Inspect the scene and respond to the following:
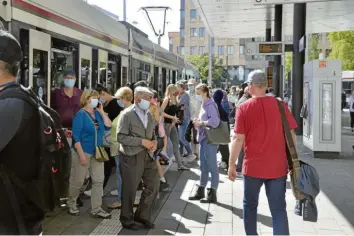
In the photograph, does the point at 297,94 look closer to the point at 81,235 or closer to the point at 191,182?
the point at 191,182

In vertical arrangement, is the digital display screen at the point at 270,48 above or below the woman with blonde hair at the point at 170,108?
above

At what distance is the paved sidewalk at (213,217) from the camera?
17.1ft

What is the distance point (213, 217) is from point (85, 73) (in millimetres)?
3379

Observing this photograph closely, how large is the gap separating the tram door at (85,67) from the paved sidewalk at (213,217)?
1745 millimetres

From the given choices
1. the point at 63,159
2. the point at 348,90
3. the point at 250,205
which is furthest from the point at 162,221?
the point at 348,90

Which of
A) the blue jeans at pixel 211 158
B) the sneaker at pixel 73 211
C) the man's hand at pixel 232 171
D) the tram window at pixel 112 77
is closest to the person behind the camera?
the man's hand at pixel 232 171

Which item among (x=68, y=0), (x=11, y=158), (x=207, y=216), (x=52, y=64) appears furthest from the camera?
(x=68, y=0)

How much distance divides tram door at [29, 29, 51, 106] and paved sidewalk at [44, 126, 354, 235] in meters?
1.60

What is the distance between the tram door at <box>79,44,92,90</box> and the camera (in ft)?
24.6

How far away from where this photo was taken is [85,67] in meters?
7.70

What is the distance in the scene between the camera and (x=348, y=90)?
34750 mm

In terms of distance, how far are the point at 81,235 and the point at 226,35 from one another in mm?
24380

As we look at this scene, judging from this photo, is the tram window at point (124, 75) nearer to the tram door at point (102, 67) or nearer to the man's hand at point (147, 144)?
the tram door at point (102, 67)


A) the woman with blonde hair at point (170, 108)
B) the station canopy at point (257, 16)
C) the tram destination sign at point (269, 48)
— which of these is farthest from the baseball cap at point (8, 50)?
the tram destination sign at point (269, 48)
